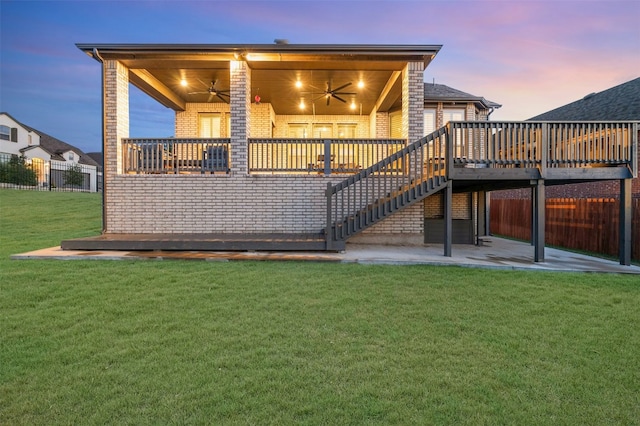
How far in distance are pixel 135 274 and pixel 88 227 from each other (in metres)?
8.66

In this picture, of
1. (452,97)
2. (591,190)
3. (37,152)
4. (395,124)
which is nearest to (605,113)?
(591,190)

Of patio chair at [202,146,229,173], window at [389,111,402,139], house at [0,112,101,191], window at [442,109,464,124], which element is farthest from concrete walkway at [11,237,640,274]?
house at [0,112,101,191]

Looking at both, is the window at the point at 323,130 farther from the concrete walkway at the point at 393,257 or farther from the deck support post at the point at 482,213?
the concrete walkway at the point at 393,257

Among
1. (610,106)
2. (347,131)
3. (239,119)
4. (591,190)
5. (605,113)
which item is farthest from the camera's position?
(610,106)

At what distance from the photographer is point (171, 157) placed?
9.20 metres

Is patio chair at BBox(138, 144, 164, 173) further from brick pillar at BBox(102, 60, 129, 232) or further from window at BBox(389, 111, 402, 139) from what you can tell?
window at BBox(389, 111, 402, 139)

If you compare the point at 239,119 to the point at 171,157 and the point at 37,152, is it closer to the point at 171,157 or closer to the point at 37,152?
the point at 171,157

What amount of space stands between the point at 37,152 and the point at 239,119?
34.9 metres

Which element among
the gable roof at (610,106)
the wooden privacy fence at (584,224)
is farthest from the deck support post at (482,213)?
the gable roof at (610,106)

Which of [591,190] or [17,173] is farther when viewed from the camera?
[17,173]

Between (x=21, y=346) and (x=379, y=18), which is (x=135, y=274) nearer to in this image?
(x=21, y=346)

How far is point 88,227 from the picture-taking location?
11.9m

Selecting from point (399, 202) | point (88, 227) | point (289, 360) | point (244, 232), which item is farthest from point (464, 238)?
point (88, 227)

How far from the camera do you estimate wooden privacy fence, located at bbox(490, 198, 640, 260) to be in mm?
8680
